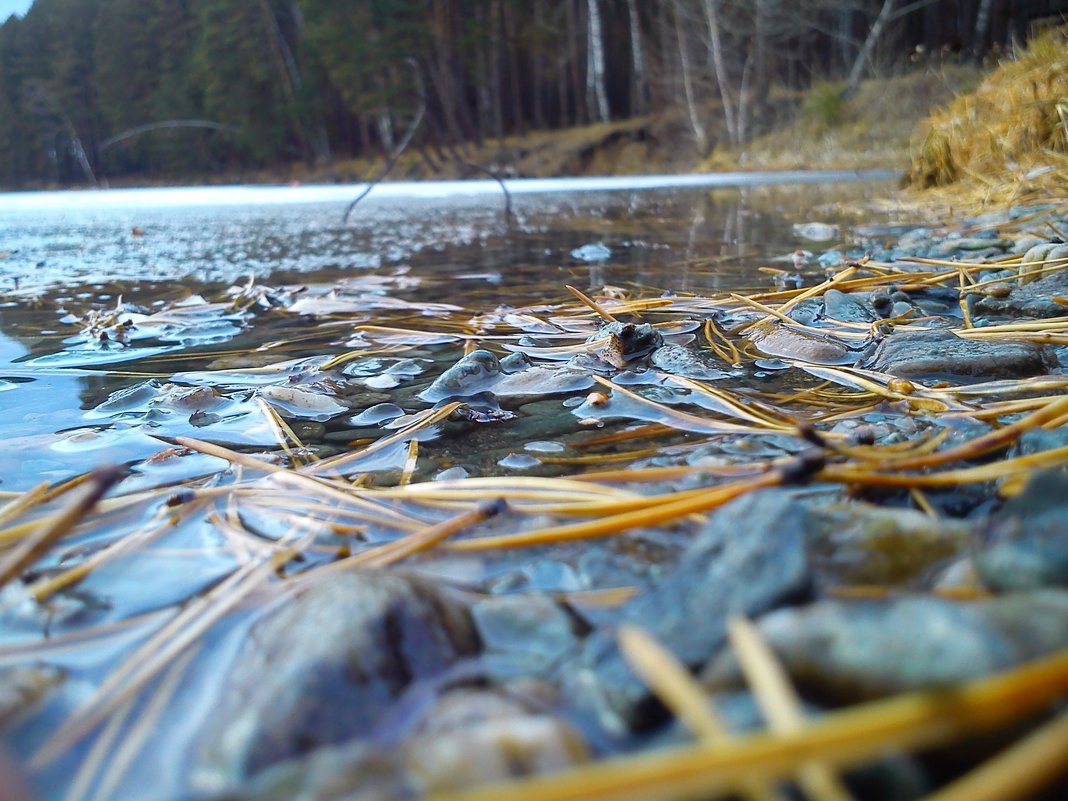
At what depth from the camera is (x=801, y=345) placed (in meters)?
1.49

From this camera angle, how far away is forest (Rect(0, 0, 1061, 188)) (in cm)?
1614

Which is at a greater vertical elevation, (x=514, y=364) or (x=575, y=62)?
(x=575, y=62)

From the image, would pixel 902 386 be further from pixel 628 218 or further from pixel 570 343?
pixel 628 218

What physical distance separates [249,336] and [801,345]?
1.57m

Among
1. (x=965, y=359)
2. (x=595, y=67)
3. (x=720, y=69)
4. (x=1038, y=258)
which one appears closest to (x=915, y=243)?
(x=1038, y=258)

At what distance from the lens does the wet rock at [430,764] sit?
0.39 metres

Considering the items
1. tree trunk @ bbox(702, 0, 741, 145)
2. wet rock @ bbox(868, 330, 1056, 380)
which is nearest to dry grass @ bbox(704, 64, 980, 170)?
tree trunk @ bbox(702, 0, 741, 145)

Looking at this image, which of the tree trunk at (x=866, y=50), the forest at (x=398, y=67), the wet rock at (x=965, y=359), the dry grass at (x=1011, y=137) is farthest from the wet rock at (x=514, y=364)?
the tree trunk at (x=866, y=50)

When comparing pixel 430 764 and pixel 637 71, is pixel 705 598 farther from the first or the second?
pixel 637 71

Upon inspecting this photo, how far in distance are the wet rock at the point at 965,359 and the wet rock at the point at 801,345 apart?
0.34ft

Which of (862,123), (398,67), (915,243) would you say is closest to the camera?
(915,243)

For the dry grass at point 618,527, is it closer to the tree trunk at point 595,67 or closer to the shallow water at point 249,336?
the shallow water at point 249,336

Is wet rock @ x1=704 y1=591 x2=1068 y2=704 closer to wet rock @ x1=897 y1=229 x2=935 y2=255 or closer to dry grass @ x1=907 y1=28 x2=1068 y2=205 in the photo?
wet rock @ x1=897 y1=229 x2=935 y2=255

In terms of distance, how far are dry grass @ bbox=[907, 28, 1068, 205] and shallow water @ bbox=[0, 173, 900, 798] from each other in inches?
30.9
